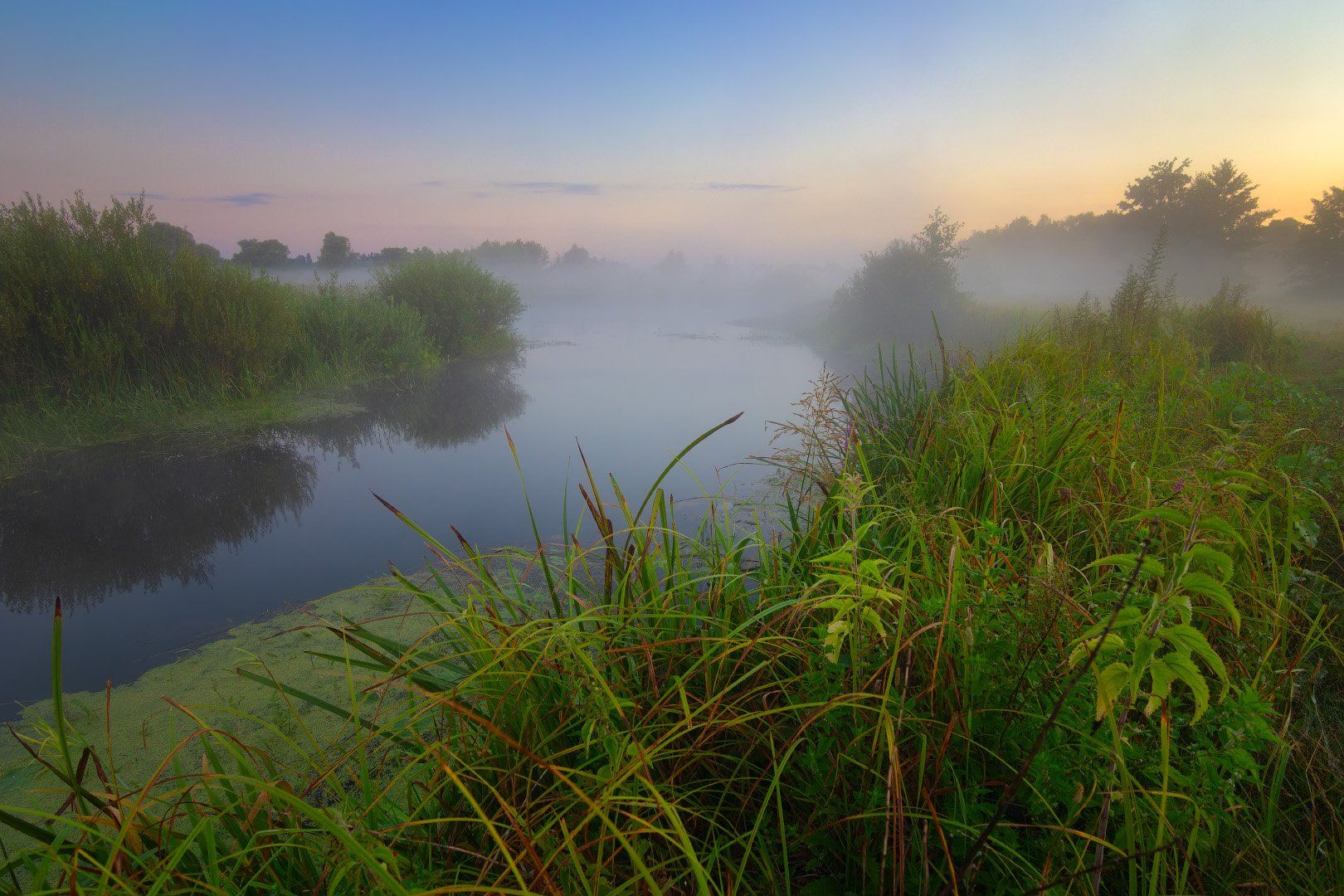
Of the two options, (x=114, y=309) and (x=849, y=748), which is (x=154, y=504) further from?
(x=849, y=748)

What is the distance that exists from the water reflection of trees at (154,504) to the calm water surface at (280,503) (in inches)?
0.8

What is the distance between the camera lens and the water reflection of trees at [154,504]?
4.44 m

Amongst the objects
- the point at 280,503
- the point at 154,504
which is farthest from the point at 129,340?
the point at 280,503

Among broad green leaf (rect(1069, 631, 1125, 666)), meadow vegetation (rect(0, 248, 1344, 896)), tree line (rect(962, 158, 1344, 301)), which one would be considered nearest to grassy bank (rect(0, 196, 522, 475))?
meadow vegetation (rect(0, 248, 1344, 896))

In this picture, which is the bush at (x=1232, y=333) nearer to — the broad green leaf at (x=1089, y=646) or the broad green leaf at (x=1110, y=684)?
the broad green leaf at (x=1089, y=646)

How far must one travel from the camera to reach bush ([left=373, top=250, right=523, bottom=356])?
51.4ft

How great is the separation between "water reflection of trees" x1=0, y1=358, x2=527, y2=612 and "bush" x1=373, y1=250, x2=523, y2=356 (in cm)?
734

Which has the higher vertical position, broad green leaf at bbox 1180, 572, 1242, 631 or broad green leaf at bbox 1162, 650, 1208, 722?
broad green leaf at bbox 1180, 572, 1242, 631

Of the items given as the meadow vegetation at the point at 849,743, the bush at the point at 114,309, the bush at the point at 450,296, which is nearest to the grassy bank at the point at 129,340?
the bush at the point at 114,309

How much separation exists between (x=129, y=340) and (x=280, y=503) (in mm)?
4547

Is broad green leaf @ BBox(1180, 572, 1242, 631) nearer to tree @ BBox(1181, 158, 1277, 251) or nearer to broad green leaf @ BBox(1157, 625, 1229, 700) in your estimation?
broad green leaf @ BBox(1157, 625, 1229, 700)

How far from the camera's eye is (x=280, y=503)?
595cm

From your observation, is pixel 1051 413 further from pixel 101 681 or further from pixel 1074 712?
pixel 101 681

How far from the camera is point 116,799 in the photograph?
3.53ft
